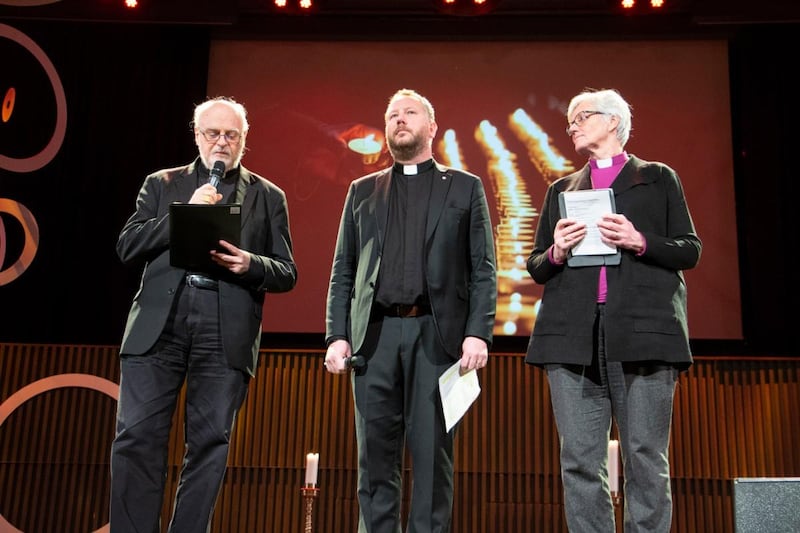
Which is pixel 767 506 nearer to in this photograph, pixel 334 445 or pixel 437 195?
pixel 437 195

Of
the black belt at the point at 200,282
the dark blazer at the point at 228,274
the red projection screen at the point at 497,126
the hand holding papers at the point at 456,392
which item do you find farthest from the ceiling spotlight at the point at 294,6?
the hand holding papers at the point at 456,392

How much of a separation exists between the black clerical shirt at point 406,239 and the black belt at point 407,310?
0.04 ft

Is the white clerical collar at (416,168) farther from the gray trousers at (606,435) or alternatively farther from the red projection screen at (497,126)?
the red projection screen at (497,126)

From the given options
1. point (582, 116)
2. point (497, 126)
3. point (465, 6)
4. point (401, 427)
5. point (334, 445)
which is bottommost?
point (334, 445)

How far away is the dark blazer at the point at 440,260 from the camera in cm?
243

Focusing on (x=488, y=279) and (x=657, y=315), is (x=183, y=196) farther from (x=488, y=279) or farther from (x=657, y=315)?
(x=657, y=315)

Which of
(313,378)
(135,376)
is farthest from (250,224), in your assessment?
(313,378)

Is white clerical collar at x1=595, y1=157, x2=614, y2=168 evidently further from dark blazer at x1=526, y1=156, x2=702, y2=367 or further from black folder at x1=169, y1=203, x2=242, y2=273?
black folder at x1=169, y1=203, x2=242, y2=273

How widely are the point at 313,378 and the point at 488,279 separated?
257cm

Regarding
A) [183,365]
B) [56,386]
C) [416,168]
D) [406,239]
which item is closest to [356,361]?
[406,239]

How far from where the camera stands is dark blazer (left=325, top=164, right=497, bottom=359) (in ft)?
7.96

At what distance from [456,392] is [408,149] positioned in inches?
33.9

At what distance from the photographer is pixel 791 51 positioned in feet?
16.3

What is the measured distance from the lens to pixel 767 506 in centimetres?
192
